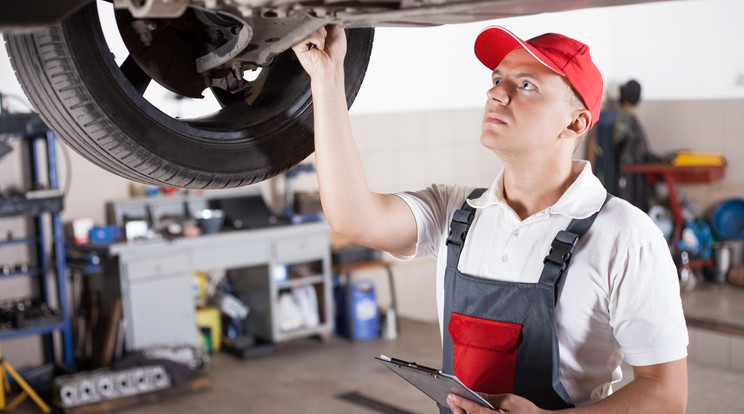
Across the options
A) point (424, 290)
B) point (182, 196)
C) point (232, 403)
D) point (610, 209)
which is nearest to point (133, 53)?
point (610, 209)

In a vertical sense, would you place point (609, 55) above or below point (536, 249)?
above

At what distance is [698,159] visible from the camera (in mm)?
6770

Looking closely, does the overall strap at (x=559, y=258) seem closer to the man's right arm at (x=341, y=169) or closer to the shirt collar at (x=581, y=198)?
the shirt collar at (x=581, y=198)

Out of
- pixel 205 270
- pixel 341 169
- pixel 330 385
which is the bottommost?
pixel 330 385

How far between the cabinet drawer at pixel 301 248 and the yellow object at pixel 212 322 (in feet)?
2.02

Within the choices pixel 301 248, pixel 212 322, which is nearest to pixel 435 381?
pixel 301 248

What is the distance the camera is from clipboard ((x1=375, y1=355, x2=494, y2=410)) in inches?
56.2

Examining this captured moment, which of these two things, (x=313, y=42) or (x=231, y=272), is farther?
(x=231, y=272)

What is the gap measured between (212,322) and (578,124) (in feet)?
13.7

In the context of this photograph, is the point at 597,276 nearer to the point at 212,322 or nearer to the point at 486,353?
the point at 486,353

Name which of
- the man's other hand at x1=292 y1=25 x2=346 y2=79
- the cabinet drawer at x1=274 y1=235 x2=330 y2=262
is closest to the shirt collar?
the man's other hand at x1=292 y1=25 x2=346 y2=79

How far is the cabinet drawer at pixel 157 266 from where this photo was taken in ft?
15.7

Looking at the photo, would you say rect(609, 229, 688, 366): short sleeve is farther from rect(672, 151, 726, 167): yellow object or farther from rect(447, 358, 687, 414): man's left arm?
rect(672, 151, 726, 167): yellow object

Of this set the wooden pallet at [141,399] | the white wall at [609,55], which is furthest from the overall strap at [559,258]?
the white wall at [609,55]
